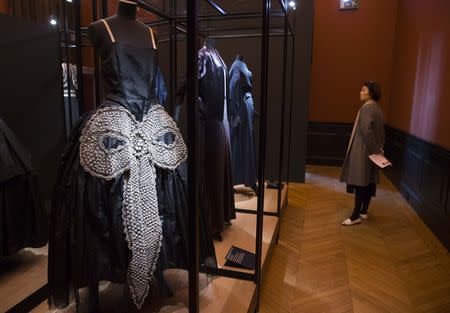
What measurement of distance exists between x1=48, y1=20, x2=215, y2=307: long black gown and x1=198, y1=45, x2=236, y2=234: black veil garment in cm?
95

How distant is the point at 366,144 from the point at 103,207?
8.94 ft

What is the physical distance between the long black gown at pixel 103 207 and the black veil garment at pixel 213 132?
95cm

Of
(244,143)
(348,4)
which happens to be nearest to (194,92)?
(244,143)

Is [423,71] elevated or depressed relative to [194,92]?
elevated

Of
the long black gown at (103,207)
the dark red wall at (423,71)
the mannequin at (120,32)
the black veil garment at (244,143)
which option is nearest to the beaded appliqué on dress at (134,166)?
the long black gown at (103,207)

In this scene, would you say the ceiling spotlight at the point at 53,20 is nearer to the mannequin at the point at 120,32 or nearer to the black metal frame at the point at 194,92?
the black metal frame at the point at 194,92

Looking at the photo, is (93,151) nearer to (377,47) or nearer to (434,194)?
(434,194)

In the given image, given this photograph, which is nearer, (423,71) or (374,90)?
(374,90)

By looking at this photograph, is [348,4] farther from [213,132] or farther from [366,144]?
[213,132]

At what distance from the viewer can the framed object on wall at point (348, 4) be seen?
20.1 ft

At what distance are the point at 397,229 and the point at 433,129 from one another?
1.15 metres

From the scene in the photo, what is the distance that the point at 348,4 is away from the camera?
616 centimetres

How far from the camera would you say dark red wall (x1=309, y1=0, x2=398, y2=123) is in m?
6.13

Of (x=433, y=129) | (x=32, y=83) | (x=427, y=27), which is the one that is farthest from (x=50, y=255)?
(x=427, y=27)
